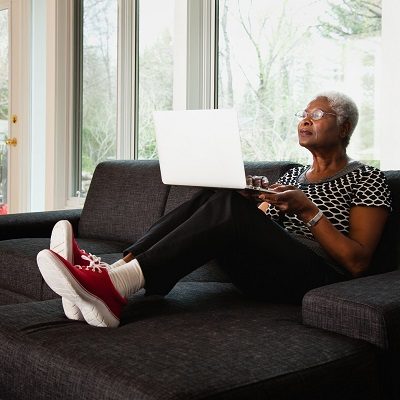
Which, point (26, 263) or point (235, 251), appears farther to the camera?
point (26, 263)

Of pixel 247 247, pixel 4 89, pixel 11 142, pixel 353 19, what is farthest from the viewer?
pixel 4 89

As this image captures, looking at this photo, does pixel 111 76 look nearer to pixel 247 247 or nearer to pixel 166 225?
pixel 166 225

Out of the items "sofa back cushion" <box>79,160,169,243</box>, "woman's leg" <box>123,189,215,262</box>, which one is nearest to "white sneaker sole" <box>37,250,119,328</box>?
"woman's leg" <box>123,189,215,262</box>

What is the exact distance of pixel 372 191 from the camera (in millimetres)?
2359

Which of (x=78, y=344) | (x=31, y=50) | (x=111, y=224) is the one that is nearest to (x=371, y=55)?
(x=111, y=224)

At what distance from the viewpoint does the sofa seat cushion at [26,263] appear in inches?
114

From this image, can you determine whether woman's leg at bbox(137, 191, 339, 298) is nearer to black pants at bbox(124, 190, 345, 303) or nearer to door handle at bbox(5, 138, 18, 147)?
black pants at bbox(124, 190, 345, 303)

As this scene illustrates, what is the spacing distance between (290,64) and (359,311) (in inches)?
78.9

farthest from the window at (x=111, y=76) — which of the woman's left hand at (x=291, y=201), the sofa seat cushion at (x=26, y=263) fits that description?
the woman's left hand at (x=291, y=201)

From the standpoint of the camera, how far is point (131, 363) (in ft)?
5.21

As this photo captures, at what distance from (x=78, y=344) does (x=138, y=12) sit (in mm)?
3165

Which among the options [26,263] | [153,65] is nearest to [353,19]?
[153,65]

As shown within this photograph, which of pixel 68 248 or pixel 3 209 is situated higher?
pixel 68 248

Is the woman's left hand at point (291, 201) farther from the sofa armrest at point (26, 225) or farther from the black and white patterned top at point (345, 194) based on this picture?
the sofa armrest at point (26, 225)
